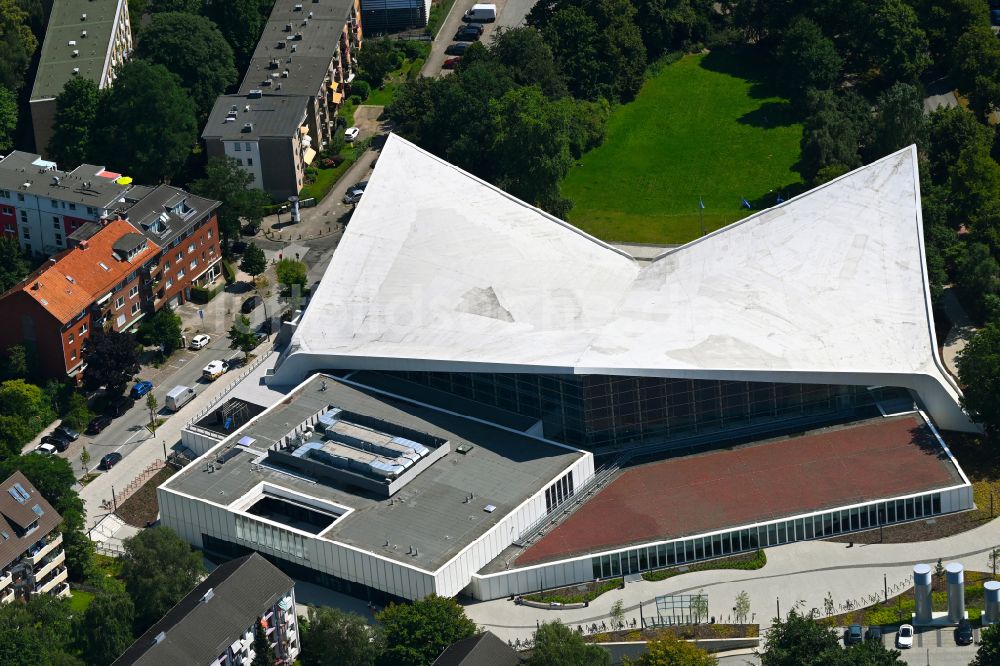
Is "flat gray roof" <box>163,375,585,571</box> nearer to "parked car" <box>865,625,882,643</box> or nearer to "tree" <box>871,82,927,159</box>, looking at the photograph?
"parked car" <box>865,625,882,643</box>

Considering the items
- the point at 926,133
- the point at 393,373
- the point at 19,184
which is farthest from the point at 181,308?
the point at 926,133

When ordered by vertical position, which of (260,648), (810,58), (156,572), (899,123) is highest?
(810,58)

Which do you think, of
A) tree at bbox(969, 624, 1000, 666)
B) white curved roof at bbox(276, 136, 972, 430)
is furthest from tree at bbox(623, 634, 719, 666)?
white curved roof at bbox(276, 136, 972, 430)

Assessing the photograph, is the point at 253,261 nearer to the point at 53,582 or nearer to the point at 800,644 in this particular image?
the point at 53,582

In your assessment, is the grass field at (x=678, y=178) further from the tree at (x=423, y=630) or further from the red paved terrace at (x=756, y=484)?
the tree at (x=423, y=630)

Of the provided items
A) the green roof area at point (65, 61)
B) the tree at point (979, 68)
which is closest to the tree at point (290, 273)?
the green roof area at point (65, 61)

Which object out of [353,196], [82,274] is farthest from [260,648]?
[353,196]
